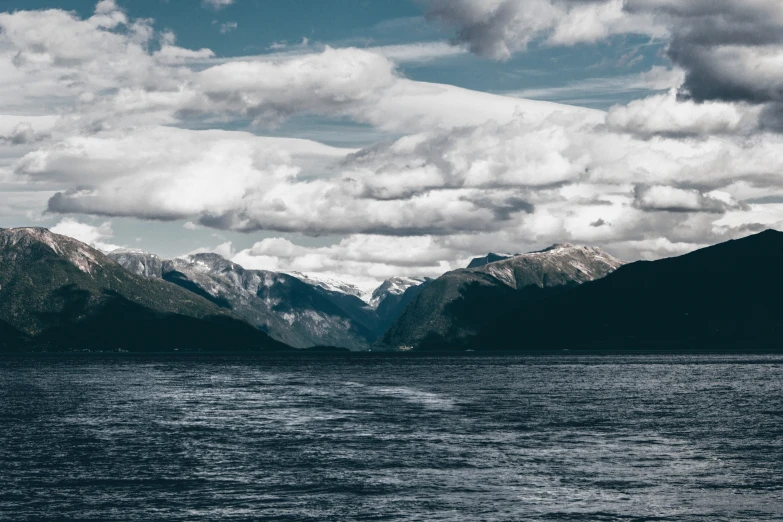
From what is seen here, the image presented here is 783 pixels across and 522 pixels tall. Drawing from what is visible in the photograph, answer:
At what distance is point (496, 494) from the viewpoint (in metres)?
63.4

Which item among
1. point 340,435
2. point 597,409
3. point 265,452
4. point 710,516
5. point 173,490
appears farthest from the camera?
point 597,409

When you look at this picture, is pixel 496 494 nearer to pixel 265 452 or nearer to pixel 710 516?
pixel 710 516

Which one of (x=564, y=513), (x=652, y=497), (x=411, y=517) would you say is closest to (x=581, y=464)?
(x=652, y=497)

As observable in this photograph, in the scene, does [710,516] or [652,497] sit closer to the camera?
[710,516]

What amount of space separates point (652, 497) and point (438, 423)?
5365 centimetres

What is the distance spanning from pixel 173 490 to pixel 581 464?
3471cm

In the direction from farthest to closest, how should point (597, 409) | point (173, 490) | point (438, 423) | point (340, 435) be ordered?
point (597, 409)
point (438, 423)
point (340, 435)
point (173, 490)

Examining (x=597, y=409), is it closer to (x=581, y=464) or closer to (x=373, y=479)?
(x=581, y=464)

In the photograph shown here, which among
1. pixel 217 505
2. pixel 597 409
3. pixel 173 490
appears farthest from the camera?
pixel 597 409

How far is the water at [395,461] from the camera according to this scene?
59.5 m

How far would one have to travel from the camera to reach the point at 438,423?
113812 millimetres

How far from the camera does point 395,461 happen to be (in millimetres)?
79625

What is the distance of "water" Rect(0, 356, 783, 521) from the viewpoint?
59.5m

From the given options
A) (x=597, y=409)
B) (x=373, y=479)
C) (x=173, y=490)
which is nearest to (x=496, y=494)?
(x=373, y=479)
